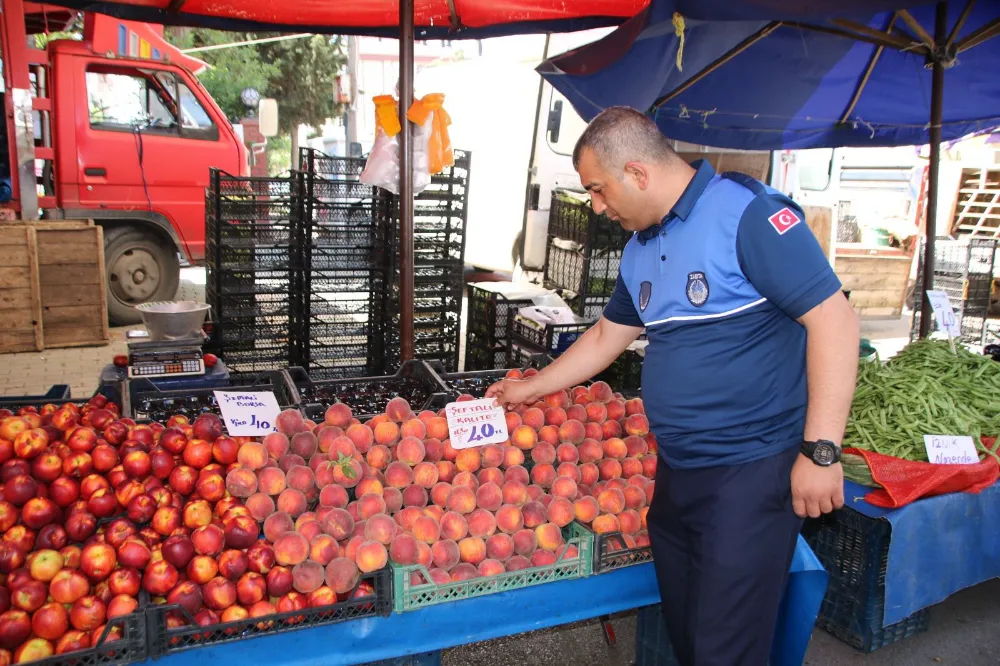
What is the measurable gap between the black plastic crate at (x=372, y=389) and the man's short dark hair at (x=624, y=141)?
151 centimetres

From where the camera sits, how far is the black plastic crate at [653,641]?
2777 mm

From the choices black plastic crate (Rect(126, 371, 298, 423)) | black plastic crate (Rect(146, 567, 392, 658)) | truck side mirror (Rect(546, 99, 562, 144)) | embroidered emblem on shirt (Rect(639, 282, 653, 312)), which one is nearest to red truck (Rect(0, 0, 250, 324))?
truck side mirror (Rect(546, 99, 562, 144))

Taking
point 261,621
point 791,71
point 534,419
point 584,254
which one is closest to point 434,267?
point 584,254

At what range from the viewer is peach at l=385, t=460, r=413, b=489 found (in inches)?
95.2

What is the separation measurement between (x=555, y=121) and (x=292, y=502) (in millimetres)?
6914

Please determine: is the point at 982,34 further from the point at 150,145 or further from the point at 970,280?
the point at 150,145

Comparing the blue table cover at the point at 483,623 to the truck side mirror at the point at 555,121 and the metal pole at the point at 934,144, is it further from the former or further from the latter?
the truck side mirror at the point at 555,121

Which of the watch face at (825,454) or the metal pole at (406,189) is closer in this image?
the watch face at (825,454)

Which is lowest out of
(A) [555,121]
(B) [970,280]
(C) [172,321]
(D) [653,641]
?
(D) [653,641]

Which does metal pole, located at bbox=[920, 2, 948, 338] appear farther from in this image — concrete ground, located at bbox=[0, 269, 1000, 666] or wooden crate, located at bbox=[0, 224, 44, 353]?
wooden crate, located at bbox=[0, 224, 44, 353]

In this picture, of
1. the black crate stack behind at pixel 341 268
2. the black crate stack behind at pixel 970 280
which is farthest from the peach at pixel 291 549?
the black crate stack behind at pixel 970 280

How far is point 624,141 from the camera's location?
202 cm

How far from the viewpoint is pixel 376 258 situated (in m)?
5.46

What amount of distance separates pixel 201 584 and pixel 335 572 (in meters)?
0.37
